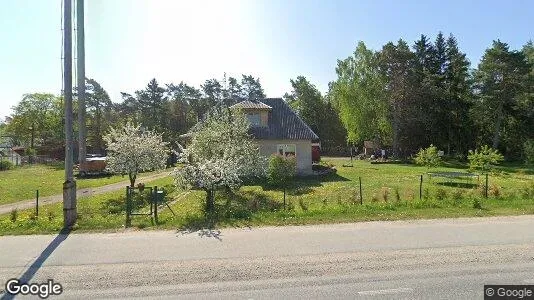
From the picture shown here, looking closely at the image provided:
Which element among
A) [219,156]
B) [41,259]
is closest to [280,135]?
[219,156]

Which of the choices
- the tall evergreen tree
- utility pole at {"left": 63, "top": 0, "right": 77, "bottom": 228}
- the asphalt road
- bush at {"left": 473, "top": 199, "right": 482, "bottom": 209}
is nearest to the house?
bush at {"left": 473, "top": 199, "right": 482, "bottom": 209}

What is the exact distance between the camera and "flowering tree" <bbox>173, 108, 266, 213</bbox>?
14508 mm

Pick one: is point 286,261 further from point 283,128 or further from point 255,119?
point 255,119

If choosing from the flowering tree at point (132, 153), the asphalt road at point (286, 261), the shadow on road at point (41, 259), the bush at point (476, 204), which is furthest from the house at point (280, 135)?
the shadow on road at point (41, 259)

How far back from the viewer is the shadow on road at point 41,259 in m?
7.32

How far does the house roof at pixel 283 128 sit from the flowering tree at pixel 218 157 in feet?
23.9

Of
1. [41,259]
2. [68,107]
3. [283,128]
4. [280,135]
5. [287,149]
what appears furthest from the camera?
[283,128]

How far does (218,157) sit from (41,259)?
9.28m

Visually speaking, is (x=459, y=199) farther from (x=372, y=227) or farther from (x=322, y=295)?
(x=322, y=295)

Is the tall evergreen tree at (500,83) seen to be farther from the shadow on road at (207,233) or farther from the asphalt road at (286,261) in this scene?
the shadow on road at (207,233)

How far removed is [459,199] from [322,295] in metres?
11.0

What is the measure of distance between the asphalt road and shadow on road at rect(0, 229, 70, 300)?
0.9 inches

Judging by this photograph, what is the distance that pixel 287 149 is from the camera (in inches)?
1174

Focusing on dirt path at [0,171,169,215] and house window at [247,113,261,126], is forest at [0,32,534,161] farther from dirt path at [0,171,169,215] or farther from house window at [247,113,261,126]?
dirt path at [0,171,169,215]
